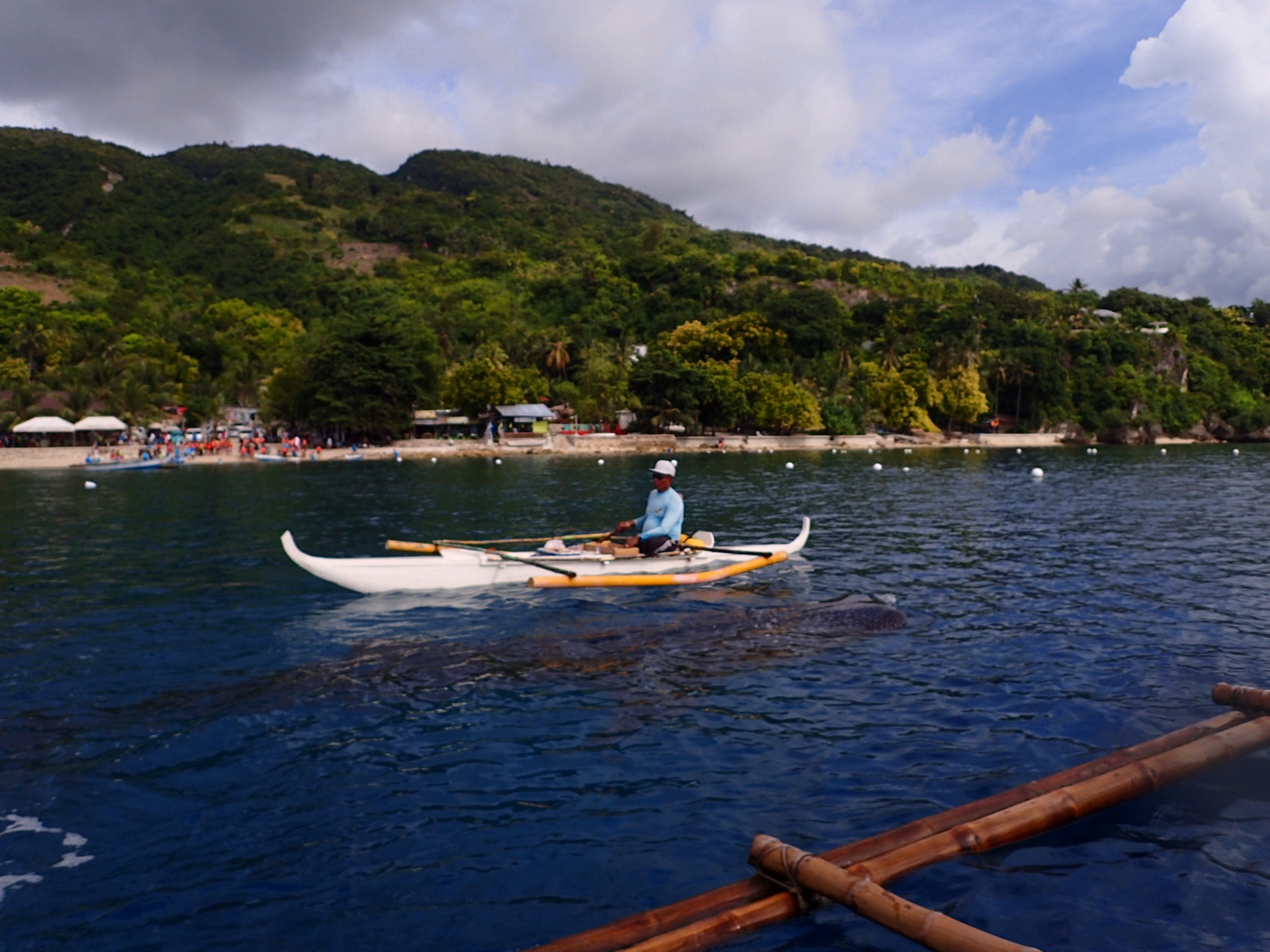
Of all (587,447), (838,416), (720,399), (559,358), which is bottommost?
(587,447)

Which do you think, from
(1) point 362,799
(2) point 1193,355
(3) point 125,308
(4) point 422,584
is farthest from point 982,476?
(3) point 125,308

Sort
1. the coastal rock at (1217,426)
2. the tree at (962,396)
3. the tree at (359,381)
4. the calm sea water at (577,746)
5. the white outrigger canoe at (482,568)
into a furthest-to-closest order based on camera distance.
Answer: the coastal rock at (1217,426)
the tree at (962,396)
the tree at (359,381)
the white outrigger canoe at (482,568)
the calm sea water at (577,746)

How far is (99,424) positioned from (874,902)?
3245 inches

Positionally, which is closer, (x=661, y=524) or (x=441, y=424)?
(x=661, y=524)

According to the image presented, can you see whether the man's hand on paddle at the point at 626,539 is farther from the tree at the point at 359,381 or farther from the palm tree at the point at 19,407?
the palm tree at the point at 19,407

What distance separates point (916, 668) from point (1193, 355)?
128166 millimetres

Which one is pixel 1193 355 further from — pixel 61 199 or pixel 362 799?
pixel 61 199

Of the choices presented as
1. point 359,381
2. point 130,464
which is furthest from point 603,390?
point 130,464

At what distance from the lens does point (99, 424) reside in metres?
71.9

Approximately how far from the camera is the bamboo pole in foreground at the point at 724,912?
4.80m

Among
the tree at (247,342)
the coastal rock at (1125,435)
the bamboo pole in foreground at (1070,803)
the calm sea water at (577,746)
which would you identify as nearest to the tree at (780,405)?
the coastal rock at (1125,435)

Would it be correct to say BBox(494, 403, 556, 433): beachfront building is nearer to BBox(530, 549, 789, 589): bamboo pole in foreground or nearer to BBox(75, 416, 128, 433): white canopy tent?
BBox(75, 416, 128, 433): white canopy tent

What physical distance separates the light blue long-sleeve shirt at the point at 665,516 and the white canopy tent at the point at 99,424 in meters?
72.0

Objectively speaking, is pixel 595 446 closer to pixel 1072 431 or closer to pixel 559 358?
pixel 559 358
